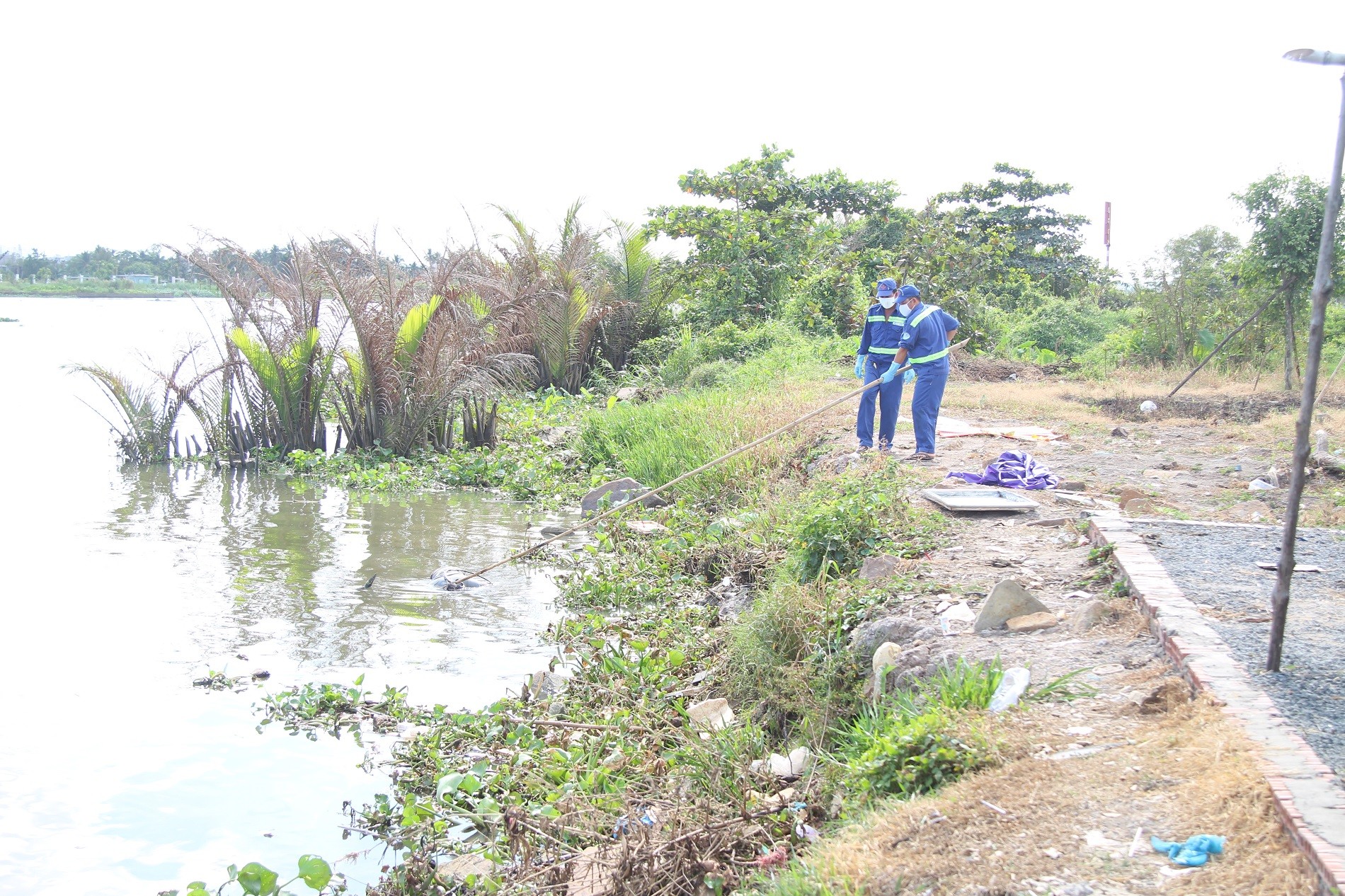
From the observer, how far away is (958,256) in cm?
2002

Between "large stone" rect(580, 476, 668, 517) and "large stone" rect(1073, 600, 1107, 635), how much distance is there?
573cm

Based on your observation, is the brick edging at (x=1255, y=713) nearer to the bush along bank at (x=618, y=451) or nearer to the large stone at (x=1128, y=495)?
the large stone at (x=1128, y=495)

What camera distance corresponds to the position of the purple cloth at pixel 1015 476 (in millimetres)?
7648

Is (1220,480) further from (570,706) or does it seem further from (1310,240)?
(1310,240)

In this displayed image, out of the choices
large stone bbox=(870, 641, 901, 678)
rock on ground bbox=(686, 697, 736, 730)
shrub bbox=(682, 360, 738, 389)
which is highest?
shrub bbox=(682, 360, 738, 389)

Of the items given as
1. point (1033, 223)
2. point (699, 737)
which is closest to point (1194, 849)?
point (699, 737)

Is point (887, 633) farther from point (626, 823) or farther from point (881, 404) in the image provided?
point (881, 404)

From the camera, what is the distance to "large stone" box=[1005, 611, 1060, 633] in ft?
14.6

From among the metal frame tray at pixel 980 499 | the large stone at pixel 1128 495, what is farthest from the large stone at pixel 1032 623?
the large stone at pixel 1128 495

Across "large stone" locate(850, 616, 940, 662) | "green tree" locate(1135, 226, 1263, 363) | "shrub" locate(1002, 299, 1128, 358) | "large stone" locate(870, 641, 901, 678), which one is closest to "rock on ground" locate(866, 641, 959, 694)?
"large stone" locate(870, 641, 901, 678)

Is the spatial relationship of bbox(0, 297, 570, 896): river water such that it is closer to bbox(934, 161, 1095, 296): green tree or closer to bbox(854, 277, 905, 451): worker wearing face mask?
bbox(854, 277, 905, 451): worker wearing face mask

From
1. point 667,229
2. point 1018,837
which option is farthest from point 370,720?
point 667,229

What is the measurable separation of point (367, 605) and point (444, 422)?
20.6ft

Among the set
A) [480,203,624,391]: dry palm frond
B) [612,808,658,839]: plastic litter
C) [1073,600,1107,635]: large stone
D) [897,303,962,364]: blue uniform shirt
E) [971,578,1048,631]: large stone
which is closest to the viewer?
[612,808,658,839]: plastic litter
